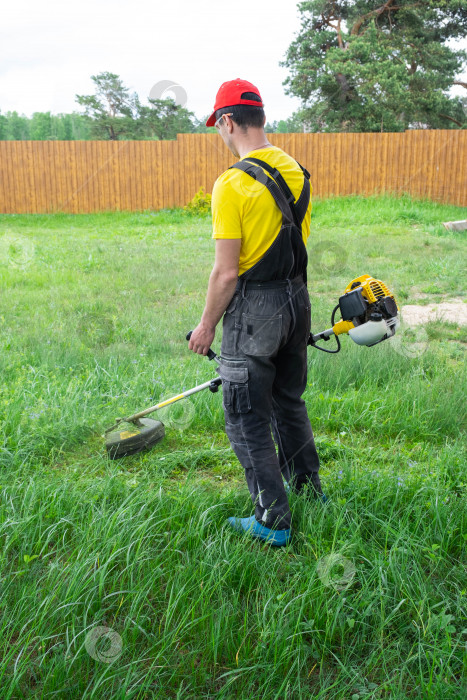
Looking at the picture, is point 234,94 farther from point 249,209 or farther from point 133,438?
point 133,438

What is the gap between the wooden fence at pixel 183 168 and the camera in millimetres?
15547

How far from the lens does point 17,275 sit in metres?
7.42

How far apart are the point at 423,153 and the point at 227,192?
49.5 feet

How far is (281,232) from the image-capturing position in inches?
88.0

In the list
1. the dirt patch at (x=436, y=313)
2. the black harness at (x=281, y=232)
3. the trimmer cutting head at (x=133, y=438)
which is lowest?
the trimmer cutting head at (x=133, y=438)

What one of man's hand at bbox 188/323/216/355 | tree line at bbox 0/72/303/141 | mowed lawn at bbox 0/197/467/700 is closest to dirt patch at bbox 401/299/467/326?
mowed lawn at bbox 0/197/467/700

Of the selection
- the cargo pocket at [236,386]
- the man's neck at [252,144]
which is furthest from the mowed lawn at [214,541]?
the man's neck at [252,144]

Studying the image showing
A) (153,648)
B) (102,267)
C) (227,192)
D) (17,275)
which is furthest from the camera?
(102,267)

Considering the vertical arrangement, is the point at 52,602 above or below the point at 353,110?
below

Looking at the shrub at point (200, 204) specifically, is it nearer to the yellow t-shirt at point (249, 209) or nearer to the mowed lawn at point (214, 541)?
the mowed lawn at point (214, 541)

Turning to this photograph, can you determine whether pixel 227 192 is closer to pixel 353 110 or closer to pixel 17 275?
pixel 17 275

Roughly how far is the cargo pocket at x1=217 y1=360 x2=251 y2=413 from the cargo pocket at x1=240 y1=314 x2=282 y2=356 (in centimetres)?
7

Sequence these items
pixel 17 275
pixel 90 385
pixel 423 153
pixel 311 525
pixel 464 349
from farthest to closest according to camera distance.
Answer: pixel 423 153
pixel 17 275
pixel 464 349
pixel 90 385
pixel 311 525

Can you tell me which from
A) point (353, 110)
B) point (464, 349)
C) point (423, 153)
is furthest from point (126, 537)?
point (353, 110)
